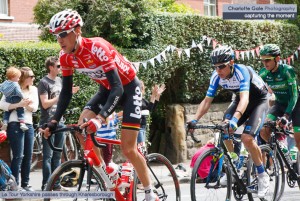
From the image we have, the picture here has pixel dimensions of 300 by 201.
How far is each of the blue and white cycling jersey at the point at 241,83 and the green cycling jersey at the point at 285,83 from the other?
36.5 inches

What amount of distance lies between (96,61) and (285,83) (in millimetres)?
3923

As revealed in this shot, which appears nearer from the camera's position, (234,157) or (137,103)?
(137,103)

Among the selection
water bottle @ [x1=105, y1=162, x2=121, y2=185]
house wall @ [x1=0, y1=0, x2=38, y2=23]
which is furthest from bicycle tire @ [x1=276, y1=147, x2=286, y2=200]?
house wall @ [x1=0, y1=0, x2=38, y2=23]

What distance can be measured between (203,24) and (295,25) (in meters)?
4.89

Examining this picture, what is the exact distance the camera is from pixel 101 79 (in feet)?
25.8

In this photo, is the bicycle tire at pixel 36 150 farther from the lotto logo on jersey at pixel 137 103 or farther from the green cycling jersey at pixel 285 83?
the lotto logo on jersey at pixel 137 103

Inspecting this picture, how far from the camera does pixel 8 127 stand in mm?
11430

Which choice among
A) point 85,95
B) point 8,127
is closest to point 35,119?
point 85,95

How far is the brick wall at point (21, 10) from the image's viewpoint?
2130cm

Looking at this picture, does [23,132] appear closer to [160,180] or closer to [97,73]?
[160,180]

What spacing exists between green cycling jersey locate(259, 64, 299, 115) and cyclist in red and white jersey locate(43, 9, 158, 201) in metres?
3.32

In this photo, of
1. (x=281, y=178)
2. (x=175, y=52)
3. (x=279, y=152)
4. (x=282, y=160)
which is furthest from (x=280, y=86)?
(x=175, y=52)

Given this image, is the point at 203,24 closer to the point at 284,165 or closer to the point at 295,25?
the point at 295,25

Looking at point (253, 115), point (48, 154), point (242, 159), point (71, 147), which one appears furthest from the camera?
point (71, 147)
